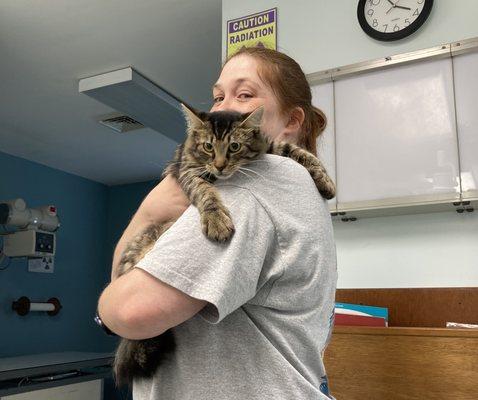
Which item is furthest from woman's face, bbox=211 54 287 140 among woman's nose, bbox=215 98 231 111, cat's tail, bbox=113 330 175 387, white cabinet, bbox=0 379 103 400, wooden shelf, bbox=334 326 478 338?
white cabinet, bbox=0 379 103 400

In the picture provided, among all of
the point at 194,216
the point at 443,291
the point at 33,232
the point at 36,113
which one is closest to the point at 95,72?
the point at 36,113

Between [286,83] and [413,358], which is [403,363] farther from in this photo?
[286,83]

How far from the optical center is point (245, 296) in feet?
2.36

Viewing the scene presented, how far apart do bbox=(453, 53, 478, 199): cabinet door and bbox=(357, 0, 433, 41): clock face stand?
233 millimetres

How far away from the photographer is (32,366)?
131 inches

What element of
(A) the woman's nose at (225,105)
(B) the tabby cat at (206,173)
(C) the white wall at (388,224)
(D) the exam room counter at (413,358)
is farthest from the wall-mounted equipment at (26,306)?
(A) the woman's nose at (225,105)

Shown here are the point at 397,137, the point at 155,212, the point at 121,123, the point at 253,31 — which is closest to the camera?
the point at 155,212

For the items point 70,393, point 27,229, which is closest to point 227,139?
point 70,393

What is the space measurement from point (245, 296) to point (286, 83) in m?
0.56

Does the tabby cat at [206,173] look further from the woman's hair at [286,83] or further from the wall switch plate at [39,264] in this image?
the wall switch plate at [39,264]

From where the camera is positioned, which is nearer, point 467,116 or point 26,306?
point 467,116

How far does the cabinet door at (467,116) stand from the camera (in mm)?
1772

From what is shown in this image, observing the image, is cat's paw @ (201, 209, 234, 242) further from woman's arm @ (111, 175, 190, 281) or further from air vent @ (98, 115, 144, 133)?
air vent @ (98, 115, 144, 133)

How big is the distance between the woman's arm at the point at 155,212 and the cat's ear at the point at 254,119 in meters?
0.19
